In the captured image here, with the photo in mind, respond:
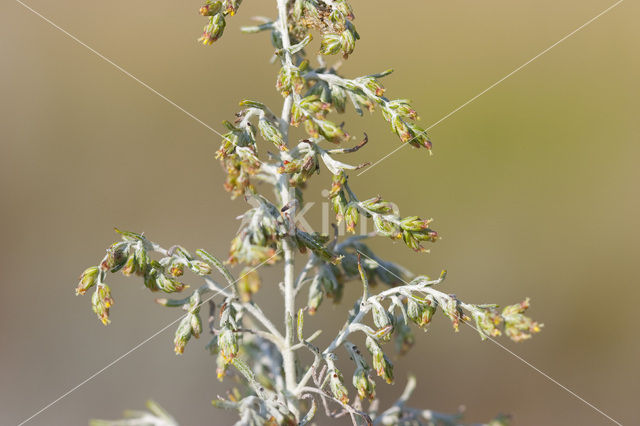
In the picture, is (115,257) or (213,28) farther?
(213,28)

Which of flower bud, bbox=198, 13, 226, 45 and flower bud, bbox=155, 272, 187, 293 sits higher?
flower bud, bbox=198, 13, 226, 45

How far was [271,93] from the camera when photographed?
8094mm

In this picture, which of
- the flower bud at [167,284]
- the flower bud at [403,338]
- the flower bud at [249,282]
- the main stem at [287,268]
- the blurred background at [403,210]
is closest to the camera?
the flower bud at [249,282]

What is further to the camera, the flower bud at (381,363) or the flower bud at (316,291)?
the flower bud at (316,291)

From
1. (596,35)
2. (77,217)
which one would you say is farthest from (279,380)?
(596,35)

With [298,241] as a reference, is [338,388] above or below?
below

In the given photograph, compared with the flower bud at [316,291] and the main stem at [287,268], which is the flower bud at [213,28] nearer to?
the main stem at [287,268]

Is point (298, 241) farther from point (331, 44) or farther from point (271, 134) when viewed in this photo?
point (331, 44)

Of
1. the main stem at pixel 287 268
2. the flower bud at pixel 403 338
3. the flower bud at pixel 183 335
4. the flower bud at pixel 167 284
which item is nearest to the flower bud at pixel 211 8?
the main stem at pixel 287 268

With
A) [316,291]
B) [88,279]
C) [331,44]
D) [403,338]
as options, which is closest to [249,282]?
[88,279]

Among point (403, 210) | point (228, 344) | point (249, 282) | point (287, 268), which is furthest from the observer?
point (403, 210)

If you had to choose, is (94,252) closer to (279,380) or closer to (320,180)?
(320,180)

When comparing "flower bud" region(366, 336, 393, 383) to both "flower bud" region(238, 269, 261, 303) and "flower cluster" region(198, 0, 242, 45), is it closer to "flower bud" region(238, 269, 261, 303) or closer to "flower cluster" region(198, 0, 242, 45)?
"flower bud" region(238, 269, 261, 303)

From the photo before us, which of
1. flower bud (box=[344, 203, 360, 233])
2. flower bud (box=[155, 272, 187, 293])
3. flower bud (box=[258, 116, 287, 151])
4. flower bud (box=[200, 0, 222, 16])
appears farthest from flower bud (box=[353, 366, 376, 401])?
flower bud (box=[200, 0, 222, 16])
